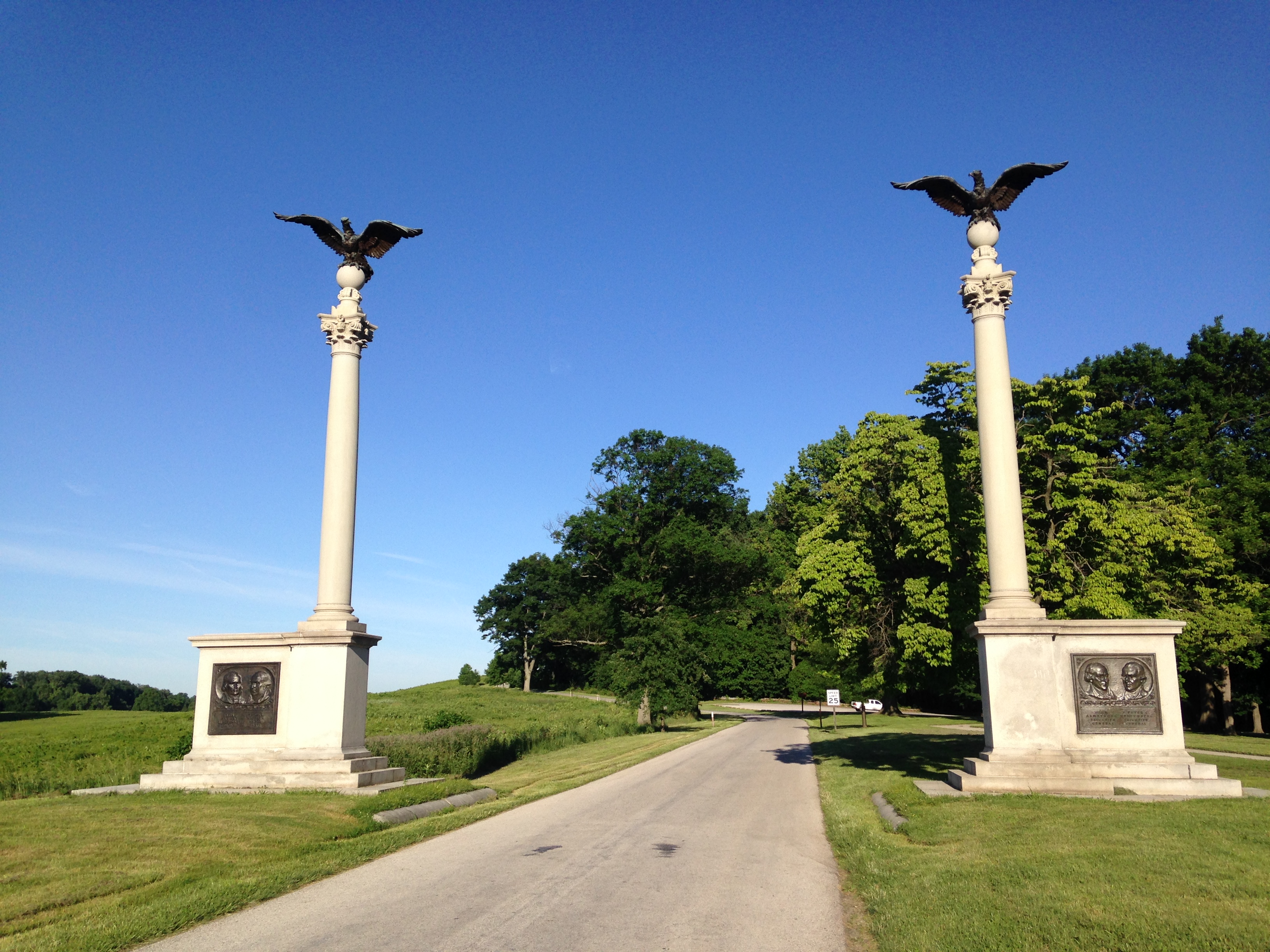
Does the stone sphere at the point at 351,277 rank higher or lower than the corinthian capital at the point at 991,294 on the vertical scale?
higher

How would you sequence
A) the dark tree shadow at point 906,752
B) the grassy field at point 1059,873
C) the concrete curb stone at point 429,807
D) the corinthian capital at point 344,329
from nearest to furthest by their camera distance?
the grassy field at point 1059,873 → the concrete curb stone at point 429,807 → the corinthian capital at point 344,329 → the dark tree shadow at point 906,752

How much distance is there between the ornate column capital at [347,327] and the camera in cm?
1805

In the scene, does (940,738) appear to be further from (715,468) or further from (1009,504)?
(715,468)

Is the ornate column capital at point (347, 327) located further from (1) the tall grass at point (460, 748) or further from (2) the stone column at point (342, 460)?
(1) the tall grass at point (460, 748)

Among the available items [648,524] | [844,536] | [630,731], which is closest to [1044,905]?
[844,536]

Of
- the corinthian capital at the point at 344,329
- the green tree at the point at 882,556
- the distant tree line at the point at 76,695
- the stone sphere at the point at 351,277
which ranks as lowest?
the distant tree line at the point at 76,695

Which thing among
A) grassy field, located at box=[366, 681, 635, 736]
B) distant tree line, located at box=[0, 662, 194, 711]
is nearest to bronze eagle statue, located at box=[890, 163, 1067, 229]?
grassy field, located at box=[366, 681, 635, 736]

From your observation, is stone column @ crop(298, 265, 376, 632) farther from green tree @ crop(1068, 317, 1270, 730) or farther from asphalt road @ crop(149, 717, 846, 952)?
green tree @ crop(1068, 317, 1270, 730)

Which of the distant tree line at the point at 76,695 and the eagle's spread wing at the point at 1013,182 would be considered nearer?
the eagle's spread wing at the point at 1013,182

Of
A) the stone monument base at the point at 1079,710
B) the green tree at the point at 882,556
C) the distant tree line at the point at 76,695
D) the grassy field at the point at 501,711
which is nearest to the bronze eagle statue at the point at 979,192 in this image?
the green tree at the point at 882,556

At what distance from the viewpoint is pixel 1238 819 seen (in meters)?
10.5

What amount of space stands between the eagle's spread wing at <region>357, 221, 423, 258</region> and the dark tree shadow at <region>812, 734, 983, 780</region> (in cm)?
1603

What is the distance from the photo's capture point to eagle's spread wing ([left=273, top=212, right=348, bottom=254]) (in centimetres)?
1833

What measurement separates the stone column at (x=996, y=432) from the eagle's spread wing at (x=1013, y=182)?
533mm
